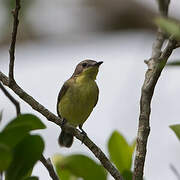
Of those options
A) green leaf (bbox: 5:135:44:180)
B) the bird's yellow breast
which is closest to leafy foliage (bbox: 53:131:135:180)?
green leaf (bbox: 5:135:44:180)

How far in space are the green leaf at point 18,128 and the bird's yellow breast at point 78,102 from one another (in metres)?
3.77

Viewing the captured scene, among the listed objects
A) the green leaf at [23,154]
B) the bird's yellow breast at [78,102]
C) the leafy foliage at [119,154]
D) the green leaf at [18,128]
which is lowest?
the bird's yellow breast at [78,102]

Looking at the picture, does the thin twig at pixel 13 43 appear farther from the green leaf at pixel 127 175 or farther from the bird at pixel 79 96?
the bird at pixel 79 96

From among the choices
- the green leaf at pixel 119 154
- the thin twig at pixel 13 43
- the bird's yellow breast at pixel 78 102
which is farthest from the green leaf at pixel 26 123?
the bird's yellow breast at pixel 78 102

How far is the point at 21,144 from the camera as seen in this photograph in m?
1.70

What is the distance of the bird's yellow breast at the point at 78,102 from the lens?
216 inches

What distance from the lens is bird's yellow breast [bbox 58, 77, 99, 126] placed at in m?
5.48

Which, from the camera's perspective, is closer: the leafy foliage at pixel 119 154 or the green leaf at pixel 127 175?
the green leaf at pixel 127 175

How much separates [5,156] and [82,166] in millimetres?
489

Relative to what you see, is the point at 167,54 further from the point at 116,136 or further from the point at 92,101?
the point at 92,101

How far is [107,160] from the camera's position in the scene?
2602 millimetres

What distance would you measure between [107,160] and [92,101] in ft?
9.97

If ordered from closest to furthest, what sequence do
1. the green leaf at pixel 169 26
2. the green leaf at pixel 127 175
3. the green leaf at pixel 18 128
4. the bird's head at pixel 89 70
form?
1. the green leaf at pixel 169 26
2. the green leaf at pixel 18 128
3. the green leaf at pixel 127 175
4. the bird's head at pixel 89 70

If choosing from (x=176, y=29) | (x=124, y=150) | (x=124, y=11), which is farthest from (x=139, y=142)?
(x=124, y=11)
